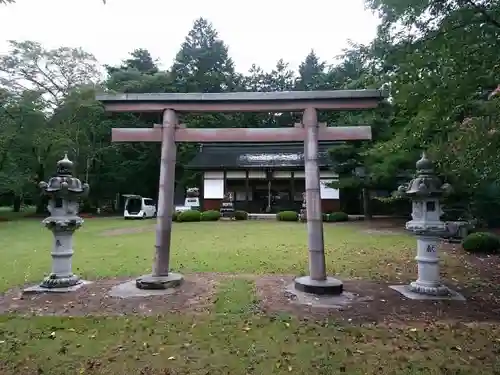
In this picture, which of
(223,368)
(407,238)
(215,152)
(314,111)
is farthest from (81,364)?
(215,152)

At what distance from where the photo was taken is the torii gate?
6.82 m

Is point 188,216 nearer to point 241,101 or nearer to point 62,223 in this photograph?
point 62,223

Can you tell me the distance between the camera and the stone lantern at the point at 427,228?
21.6ft

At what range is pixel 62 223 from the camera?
22.8 feet

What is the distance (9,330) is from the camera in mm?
4719

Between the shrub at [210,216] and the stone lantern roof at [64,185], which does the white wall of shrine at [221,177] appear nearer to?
the shrub at [210,216]

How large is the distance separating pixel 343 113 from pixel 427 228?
19.0 meters

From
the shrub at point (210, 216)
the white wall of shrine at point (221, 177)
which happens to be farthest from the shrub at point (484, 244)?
the white wall of shrine at point (221, 177)

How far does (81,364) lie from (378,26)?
7.23 meters

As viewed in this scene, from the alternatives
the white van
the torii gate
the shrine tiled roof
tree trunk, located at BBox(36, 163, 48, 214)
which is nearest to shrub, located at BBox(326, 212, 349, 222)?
the shrine tiled roof

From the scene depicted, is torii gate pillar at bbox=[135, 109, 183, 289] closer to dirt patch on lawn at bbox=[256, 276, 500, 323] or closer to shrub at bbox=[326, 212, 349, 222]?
dirt patch on lawn at bbox=[256, 276, 500, 323]

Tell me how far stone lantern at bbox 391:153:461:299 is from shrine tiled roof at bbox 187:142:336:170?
1814 centimetres

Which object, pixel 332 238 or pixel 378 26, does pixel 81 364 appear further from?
pixel 332 238

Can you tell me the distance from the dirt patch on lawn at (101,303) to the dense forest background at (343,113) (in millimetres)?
4420
